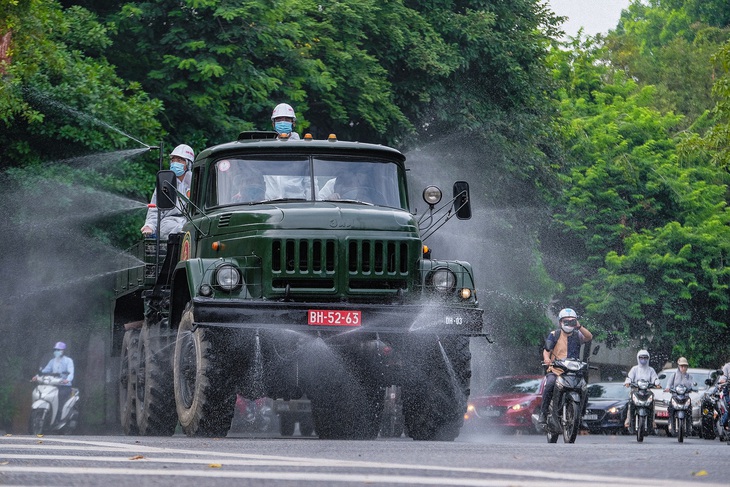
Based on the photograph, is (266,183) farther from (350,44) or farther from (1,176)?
(350,44)

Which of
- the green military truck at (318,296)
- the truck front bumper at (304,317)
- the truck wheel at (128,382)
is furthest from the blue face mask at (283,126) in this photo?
the truck wheel at (128,382)

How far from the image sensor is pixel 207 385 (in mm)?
14508

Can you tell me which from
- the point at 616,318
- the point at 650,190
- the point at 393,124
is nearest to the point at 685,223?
the point at 650,190

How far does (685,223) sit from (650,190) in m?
1.62

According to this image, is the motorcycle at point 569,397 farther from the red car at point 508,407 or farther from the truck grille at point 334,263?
the red car at point 508,407

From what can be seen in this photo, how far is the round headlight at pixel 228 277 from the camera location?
48.3 ft

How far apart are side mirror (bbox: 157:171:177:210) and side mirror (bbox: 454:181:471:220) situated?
9.50ft

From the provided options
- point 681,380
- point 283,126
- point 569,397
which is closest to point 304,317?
point 283,126

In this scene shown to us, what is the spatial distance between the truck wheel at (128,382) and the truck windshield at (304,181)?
3725mm

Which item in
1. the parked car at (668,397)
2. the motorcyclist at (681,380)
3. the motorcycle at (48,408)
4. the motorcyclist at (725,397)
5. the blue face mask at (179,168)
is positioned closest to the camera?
the blue face mask at (179,168)

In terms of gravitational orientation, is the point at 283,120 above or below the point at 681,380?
above

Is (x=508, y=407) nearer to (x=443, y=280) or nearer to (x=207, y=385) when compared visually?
(x=443, y=280)

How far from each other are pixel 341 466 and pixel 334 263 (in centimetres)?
539

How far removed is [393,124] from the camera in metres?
32.9
